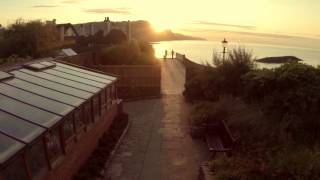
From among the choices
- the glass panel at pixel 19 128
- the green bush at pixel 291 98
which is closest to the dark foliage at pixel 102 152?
the glass panel at pixel 19 128

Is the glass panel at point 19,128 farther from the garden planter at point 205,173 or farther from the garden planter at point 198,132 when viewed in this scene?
the garden planter at point 198,132

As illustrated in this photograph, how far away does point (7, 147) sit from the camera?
6.99 metres

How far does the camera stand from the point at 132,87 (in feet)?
73.0

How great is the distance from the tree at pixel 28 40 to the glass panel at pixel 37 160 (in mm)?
18813

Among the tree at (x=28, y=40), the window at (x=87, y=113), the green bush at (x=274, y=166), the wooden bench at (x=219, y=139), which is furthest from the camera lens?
the tree at (x=28, y=40)

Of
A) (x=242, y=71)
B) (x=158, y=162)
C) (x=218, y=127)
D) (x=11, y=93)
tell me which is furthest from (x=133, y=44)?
(x=11, y=93)

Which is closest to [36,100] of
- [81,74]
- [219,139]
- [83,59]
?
[81,74]

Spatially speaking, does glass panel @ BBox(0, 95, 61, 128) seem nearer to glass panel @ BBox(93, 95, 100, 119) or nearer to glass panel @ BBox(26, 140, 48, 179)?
glass panel @ BBox(26, 140, 48, 179)

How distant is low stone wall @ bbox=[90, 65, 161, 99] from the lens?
22203mm

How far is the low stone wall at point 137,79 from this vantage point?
2220cm

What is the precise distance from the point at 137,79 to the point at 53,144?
1342 cm

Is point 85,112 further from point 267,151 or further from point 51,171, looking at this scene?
point 267,151

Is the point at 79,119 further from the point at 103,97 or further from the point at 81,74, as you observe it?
the point at 81,74

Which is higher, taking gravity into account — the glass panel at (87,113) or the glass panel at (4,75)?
the glass panel at (4,75)
